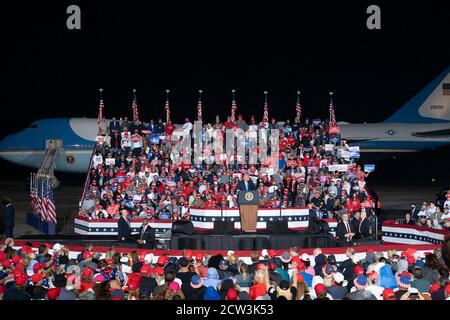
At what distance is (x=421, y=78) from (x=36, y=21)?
33.2 metres

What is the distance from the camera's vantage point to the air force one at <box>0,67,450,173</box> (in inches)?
1647

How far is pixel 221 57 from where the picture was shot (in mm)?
71438

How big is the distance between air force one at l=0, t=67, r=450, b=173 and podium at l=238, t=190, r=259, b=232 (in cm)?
2164

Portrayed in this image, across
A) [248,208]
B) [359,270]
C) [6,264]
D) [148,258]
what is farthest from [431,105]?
[6,264]

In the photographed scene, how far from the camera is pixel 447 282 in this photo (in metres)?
11.8

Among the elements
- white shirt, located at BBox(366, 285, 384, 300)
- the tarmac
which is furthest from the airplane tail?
white shirt, located at BBox(366, 285, 384, 300)

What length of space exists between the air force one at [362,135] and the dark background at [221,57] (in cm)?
1726

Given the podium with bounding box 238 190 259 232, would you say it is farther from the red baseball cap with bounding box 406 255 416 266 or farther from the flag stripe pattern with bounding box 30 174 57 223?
the flag stripe pattern with bounding box 30 174 57 223

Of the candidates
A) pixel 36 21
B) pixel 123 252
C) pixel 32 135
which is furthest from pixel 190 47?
pixel 123 252

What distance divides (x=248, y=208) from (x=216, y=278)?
7586mm

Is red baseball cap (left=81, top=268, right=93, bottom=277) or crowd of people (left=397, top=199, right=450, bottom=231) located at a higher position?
red baseball cap (left=81, top=268, right=93, bottom=277)

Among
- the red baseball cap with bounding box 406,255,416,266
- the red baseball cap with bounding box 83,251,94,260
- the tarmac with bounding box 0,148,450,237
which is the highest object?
the red baseball cap with bounding box 83,251,94,260

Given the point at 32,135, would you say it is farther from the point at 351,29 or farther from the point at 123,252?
the point at 351,29

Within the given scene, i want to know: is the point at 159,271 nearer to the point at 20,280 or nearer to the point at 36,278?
the point at 36,278
